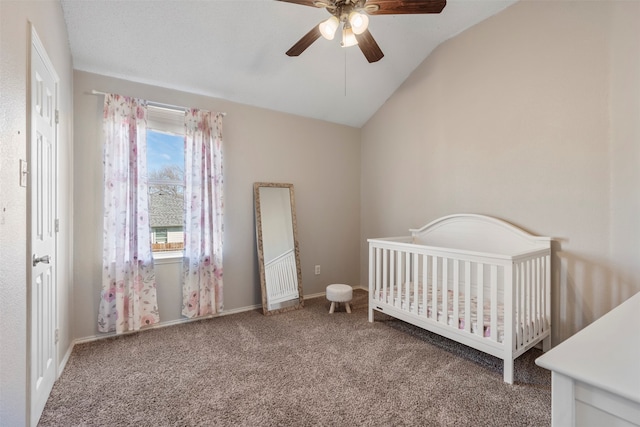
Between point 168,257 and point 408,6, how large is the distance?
2829 millimetres

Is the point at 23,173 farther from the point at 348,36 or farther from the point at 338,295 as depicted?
the point at 338,295

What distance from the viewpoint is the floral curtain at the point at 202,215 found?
114 inches

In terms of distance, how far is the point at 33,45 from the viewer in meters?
1.46

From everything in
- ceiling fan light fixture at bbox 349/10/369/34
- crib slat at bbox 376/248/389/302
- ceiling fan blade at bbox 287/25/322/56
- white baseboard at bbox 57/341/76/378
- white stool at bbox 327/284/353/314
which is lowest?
white baseboard at bbox 57/341/76/378

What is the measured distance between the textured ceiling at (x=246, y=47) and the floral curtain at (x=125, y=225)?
421 mm

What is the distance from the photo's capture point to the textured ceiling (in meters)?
2.25

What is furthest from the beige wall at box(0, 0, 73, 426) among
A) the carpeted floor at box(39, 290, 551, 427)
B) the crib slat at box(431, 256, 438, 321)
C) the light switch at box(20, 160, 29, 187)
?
the crib slat at box(431, 256, 438, 321)

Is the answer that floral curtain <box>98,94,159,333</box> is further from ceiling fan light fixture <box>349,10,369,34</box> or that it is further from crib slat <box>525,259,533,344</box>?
crib slat <box>525,259,533,344</box>

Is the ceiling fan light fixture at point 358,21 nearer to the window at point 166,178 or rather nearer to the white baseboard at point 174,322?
the window at point 166,178

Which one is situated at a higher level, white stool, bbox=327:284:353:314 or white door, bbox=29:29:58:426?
white door, bbox=29:29:58:426

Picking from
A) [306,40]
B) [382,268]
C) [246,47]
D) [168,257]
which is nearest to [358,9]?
[306,40]

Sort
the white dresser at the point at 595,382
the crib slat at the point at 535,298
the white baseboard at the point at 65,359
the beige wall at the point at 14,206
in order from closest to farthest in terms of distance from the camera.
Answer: the white dresser at the point at 595,382 < the beige wall at the point at 14,206 < the white baseboard at the point at 65,359 < the crib slat at the point at 535,298

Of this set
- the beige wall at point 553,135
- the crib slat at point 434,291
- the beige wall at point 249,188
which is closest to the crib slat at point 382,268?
the crib slat at point 434,291

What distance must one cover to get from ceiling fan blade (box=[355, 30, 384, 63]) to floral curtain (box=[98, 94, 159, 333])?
2.03m
